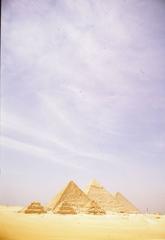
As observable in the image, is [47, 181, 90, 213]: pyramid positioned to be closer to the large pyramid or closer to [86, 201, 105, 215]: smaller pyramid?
[86, 201, 105, 215]: smaller pyramid

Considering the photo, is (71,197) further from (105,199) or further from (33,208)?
(33,208)

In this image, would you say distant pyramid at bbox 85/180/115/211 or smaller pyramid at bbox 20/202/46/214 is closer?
smaller pyramid at bbox 20/202/46/214

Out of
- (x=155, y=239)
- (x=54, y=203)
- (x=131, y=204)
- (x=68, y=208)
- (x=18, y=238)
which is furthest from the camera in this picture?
(x=131, y=204)

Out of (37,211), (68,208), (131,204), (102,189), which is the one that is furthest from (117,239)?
(131,204)

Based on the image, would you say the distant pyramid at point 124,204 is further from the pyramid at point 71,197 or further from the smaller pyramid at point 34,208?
the smaller pyramid at point 34,208

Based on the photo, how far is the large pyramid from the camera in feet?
83.6

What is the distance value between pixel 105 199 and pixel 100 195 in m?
0.84

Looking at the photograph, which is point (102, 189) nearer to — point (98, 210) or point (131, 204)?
point (131, 204)

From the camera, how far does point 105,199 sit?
2644 cm

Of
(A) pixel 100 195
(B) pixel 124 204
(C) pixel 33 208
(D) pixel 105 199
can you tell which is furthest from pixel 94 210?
(B) pixel 124 204

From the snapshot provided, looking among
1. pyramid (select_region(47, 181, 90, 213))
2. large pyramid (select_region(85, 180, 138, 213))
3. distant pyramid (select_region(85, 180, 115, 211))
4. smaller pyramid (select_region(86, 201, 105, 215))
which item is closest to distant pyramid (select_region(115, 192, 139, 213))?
large pyramid (select_region(85, 180, 138, 213))

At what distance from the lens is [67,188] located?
22.0 meters

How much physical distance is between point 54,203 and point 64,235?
51.2ft

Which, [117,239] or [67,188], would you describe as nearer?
[117,239]
